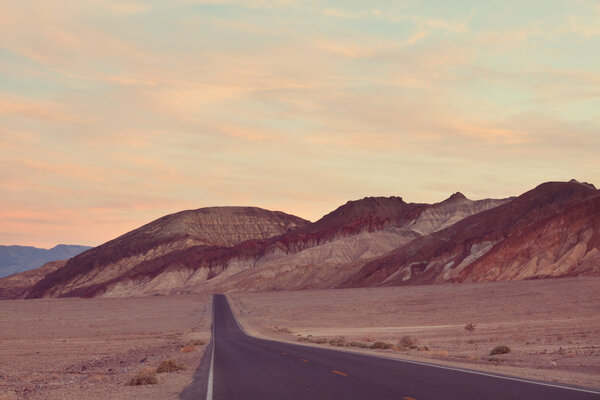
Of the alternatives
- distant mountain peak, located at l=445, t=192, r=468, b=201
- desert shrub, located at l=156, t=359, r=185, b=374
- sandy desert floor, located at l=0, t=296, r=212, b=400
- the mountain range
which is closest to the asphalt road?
desert shrub, located at l=156, t=359, r=185, b=374

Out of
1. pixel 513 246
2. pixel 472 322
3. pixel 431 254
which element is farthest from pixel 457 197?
pixel 472 322

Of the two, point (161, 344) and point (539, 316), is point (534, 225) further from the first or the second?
point (161, 344)

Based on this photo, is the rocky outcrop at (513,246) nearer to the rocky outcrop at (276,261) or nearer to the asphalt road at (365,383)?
the rocky outcrop at (276,261)

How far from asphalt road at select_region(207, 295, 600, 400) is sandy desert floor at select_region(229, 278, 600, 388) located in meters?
1.93

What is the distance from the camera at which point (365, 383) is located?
1479 cm

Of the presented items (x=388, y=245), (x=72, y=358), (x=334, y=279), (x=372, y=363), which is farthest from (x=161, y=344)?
(x=388, y=245)

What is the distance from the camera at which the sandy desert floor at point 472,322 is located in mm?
22016

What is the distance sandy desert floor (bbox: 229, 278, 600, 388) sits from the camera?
22.0m

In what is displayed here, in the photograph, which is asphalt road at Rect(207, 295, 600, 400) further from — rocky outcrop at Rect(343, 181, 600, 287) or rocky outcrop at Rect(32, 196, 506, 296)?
rocky outcrop at Rect(32, 196, 506, 296)

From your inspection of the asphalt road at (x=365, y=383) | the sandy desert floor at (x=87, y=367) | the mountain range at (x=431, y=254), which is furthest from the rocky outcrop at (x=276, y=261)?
the asphalt road at (x=365, y=383)

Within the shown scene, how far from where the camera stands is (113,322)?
74.4 metres

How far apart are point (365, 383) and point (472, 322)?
4143 cm

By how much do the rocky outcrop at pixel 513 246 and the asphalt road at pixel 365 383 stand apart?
260 ft

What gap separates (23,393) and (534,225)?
10317cm
